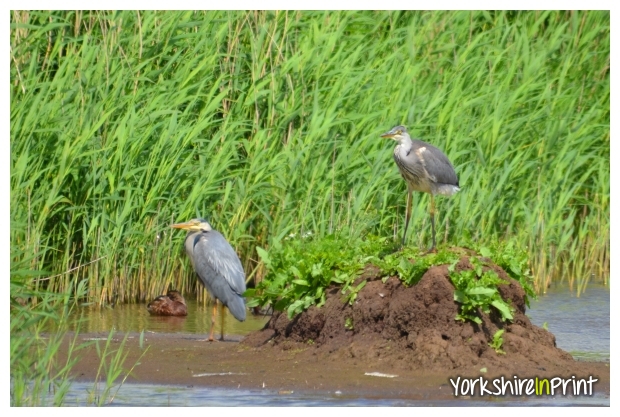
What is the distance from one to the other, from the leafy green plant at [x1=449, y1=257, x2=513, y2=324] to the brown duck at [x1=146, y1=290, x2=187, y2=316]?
11.1ft

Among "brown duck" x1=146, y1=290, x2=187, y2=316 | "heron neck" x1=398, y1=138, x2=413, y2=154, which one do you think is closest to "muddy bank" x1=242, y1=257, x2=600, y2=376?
"heron neck" x1=398, y1=138, x2=413, y2=154

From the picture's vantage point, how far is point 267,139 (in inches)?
455

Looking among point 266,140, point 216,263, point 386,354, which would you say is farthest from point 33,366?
point 266,140

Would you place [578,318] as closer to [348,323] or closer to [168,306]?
[348,323]

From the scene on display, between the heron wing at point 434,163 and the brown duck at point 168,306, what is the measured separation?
2.58m

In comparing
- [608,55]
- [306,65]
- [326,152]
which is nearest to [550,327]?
[326,152]

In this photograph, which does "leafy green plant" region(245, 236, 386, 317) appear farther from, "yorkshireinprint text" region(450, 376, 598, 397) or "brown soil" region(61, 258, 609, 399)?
"yorkshireinprint text" region(450, 376, 598, 397)

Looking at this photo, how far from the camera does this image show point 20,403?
6.58m

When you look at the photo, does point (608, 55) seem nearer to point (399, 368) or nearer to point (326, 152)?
point (326, 152)

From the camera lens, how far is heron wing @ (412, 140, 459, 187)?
32.0 feet

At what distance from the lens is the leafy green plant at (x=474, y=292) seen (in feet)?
26.4

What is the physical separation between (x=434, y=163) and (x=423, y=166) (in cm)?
9

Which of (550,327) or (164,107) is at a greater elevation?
(164,107)

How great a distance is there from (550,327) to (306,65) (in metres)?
3.69
